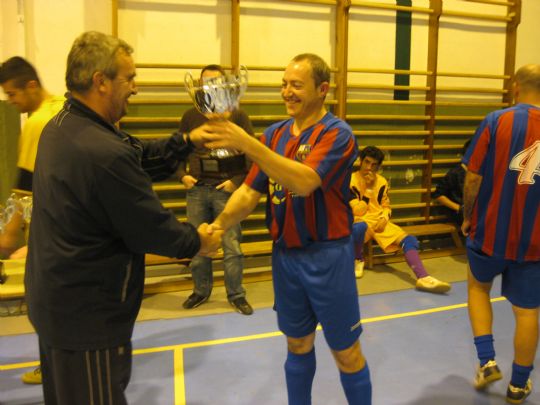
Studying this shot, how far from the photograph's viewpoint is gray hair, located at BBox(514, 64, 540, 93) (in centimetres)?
228

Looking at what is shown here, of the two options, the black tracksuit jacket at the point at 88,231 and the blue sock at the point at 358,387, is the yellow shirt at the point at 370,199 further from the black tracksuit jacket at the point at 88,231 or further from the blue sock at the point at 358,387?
the black tracksuit jacket at the point at 88,231

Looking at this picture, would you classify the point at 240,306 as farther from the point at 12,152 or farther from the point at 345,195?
the point at 12,152

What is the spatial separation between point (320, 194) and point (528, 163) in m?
1.12

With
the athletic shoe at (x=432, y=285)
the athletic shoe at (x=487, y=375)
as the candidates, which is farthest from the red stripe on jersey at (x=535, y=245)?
the athletic shoe at (x=432, y=285)

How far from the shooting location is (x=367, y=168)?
14.7 ft

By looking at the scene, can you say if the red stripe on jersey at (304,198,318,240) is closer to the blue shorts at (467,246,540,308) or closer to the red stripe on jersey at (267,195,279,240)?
the red stripe on jersey at (267,195,279,240)

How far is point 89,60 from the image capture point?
1396mm

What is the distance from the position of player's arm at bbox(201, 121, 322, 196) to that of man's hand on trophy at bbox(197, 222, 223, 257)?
32 centimetres

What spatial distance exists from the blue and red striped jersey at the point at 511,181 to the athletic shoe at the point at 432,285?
176 cm

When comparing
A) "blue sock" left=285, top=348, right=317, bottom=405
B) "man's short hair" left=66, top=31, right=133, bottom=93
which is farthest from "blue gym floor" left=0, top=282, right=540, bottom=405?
"man's short hair" left=66, top=31, right=133, bottom=93

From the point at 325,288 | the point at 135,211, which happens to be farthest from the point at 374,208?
the point at 135,211

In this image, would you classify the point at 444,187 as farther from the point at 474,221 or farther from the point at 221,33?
the point at 474,221

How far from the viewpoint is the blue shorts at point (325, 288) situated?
72.7 inches

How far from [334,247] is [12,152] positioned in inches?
134
